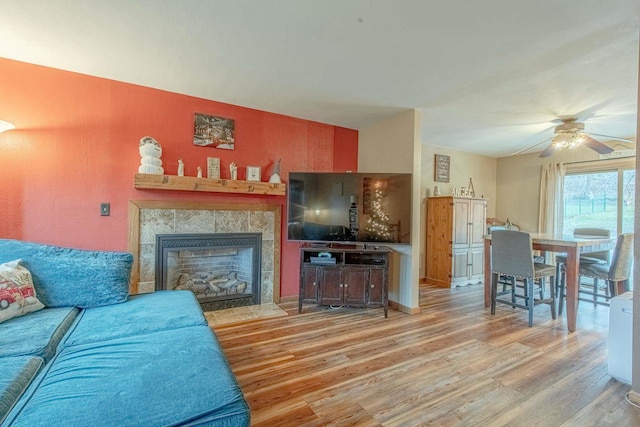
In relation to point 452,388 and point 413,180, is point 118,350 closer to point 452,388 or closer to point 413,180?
point 452,388

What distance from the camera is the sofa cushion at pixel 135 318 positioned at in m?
1.58

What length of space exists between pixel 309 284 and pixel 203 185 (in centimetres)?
156

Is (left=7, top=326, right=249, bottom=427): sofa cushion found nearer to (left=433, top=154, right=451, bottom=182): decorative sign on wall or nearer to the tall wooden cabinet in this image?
the tall wooden cabinet

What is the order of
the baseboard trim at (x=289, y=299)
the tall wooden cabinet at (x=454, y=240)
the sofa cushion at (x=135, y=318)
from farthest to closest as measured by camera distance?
1. the tall wooden cabinet at (x=454, y=240)
2. the baseboard trim at (x=289, y=299)
3. the sofa cushion at (x=135, y=318)

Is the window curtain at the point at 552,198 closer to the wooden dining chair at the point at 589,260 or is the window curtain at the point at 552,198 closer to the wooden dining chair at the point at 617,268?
the wooden dining chair at the point at 589,260

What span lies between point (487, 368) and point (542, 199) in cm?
426

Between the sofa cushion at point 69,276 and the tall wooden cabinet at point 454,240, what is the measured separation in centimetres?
424

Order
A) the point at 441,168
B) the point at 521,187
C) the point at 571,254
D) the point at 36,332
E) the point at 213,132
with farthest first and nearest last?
the point at 521,187, the point at 441,168, the point at 213,132, the point at 571,254, the point at 36,332

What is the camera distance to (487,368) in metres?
2.14

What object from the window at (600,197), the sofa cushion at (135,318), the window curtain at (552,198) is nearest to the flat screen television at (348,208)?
the sofa cushion at (135,318)

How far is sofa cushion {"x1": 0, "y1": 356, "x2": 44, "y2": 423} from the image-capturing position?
1022 millimetres

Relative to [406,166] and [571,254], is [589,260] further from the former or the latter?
[406,166]

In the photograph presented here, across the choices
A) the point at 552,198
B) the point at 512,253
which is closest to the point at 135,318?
the point at 512,253

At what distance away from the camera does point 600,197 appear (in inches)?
181
